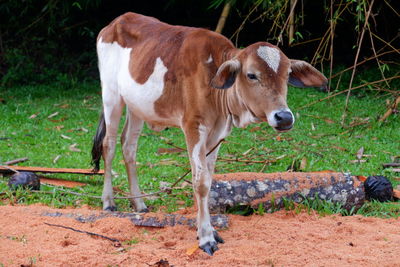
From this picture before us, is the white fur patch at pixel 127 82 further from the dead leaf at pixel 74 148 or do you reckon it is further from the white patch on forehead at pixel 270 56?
the dead leaf at pixel 74 148

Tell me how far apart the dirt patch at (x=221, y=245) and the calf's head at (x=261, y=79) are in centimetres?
85

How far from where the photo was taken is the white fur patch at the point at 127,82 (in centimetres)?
488

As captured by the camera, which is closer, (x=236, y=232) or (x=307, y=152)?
(x=236, y=232)

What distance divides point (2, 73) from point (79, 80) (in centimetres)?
134

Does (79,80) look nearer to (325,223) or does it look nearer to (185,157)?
(185,157)

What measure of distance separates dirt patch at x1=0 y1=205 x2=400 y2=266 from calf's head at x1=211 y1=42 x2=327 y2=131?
0.85 metres

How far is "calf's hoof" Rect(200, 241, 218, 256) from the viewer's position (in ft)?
14.0

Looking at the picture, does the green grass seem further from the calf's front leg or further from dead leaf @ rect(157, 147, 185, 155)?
the calf's front leg

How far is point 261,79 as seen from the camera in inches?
163

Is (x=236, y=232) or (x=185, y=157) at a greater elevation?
(x=236, y=232)

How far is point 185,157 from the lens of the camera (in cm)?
717

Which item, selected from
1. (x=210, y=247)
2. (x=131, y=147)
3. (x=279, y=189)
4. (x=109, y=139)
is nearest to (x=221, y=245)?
(x=210, y=247)

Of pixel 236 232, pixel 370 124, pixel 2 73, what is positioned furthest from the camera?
pixel 2 73

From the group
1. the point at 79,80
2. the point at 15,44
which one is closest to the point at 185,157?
the point at 79,80
